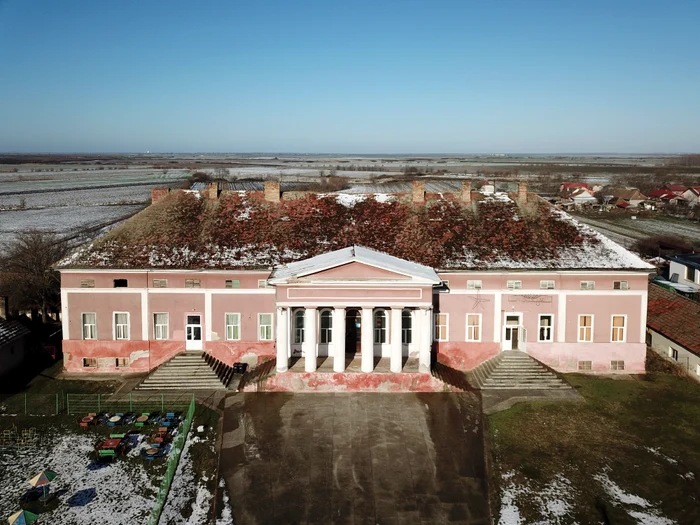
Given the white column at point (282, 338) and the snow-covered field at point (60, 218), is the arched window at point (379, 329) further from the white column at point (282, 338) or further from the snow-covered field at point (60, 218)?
the snow-covered field at point (60, 218)

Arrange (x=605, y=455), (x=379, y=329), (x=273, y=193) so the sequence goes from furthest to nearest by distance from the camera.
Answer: (x=273, y=193) < (x=379, y=329) < (x=605, y=455)

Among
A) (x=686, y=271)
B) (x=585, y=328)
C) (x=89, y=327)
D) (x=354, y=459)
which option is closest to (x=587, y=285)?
(x=585, y=328)

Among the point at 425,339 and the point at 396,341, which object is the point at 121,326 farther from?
the point at 425,339

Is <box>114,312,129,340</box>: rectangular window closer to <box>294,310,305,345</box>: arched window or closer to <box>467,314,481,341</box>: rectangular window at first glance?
<box>294,310,305,345</box>: arched window

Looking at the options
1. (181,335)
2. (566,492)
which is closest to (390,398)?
(566,492)

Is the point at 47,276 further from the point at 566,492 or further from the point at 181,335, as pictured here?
the point at 566,492

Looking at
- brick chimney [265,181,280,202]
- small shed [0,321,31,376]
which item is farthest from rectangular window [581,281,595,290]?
small shed [0,321,31,376]

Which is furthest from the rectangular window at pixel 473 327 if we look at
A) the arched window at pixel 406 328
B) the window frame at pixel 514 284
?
the arched window at pixel 406 328
